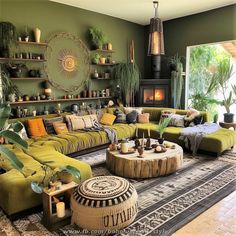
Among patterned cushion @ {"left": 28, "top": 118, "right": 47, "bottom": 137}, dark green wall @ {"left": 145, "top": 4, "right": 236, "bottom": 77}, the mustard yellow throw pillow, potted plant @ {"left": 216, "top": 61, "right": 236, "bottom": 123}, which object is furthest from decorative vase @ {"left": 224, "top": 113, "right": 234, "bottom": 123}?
patterned cushion @ {"left": 28, "top": 118, "right": 47, "bottom": 137}

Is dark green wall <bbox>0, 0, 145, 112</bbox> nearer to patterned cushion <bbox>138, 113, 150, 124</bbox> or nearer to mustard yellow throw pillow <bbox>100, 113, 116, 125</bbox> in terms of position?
mustard yellow throw pillow <bbox>100, 113, 116, 125</bbox>

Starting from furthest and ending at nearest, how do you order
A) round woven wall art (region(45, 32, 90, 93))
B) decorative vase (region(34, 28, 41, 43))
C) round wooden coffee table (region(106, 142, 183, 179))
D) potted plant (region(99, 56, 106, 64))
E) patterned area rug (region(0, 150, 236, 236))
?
potted plant (region(99, 56, 106, 64))
round woven wall art (region(45, 32, 90, 93))
decorative vase (region(34, 28, 41, 43))
round wooden coffee table (region(106, 142, 183, 179))
patterned area rug (region(0, 150, 236, 236))

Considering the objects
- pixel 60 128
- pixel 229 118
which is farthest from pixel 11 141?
pixel 229 118

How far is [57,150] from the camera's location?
400 cm

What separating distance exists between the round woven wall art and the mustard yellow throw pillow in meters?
0.95

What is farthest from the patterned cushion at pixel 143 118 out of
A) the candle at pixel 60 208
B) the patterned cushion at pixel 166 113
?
the candle at pixel 60 208

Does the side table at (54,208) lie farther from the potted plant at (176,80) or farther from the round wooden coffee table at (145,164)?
the potted plant at (176,80)

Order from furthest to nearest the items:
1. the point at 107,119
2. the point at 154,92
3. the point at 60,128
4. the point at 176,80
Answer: the point at 154,92 → the point at 176,80 → the point at 107,119 → the point at 60,128

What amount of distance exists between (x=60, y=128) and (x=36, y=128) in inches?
17.6

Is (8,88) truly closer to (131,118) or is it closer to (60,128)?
(60,128)

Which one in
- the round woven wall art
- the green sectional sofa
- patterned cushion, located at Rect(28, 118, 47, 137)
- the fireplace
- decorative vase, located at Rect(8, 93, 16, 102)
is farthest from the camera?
the fireplace

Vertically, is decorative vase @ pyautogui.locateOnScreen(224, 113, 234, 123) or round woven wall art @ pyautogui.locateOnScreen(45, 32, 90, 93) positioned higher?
round woven wall art @ pyautogui.locateOnScreen(45, 32, 90, 93)

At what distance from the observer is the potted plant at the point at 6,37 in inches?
167

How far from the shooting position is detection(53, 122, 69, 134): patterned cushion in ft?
15.0
